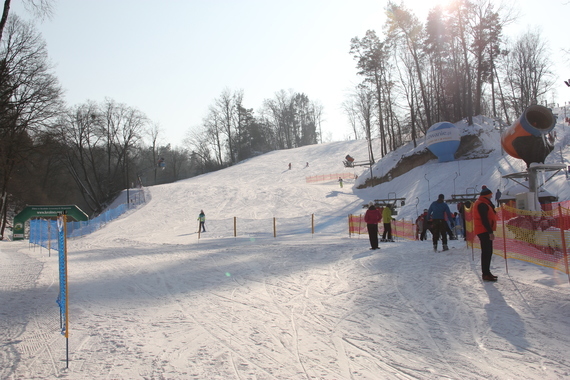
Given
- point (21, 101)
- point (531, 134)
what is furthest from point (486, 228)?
point (21, 101)

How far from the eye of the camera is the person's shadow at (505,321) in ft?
15.2

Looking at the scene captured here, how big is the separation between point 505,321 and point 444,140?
95.7 ft

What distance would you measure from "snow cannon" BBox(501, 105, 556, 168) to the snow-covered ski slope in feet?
24.0

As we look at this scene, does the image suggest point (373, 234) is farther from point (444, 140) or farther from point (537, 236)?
point (444, 140)

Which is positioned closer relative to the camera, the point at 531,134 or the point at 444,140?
the point at 531,134

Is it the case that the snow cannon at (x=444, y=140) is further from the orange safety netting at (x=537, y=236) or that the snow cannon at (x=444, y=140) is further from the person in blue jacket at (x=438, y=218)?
the orange safety netting at (x=537, y=236)

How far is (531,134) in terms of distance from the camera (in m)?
15.8

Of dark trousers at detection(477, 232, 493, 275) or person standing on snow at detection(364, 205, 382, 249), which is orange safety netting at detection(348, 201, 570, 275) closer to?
dark trousers at detection(477, 232, 493, 275)

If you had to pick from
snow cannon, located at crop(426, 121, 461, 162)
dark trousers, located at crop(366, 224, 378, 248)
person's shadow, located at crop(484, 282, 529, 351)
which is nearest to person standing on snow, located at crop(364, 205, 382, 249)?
dark trousers, located at crop(366, 224, 378, 248)

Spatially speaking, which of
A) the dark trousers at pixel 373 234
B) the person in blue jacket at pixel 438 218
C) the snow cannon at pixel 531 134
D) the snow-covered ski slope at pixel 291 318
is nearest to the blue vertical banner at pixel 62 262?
the snow-covered ski slope at pixel 291 318

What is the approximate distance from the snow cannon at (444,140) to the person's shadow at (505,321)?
91.3ft

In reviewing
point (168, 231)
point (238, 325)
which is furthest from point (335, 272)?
point (168, 231)

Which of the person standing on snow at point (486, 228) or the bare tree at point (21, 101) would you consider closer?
the person standing on snow at point (486, 228)

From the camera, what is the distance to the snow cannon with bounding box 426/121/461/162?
32.1m
